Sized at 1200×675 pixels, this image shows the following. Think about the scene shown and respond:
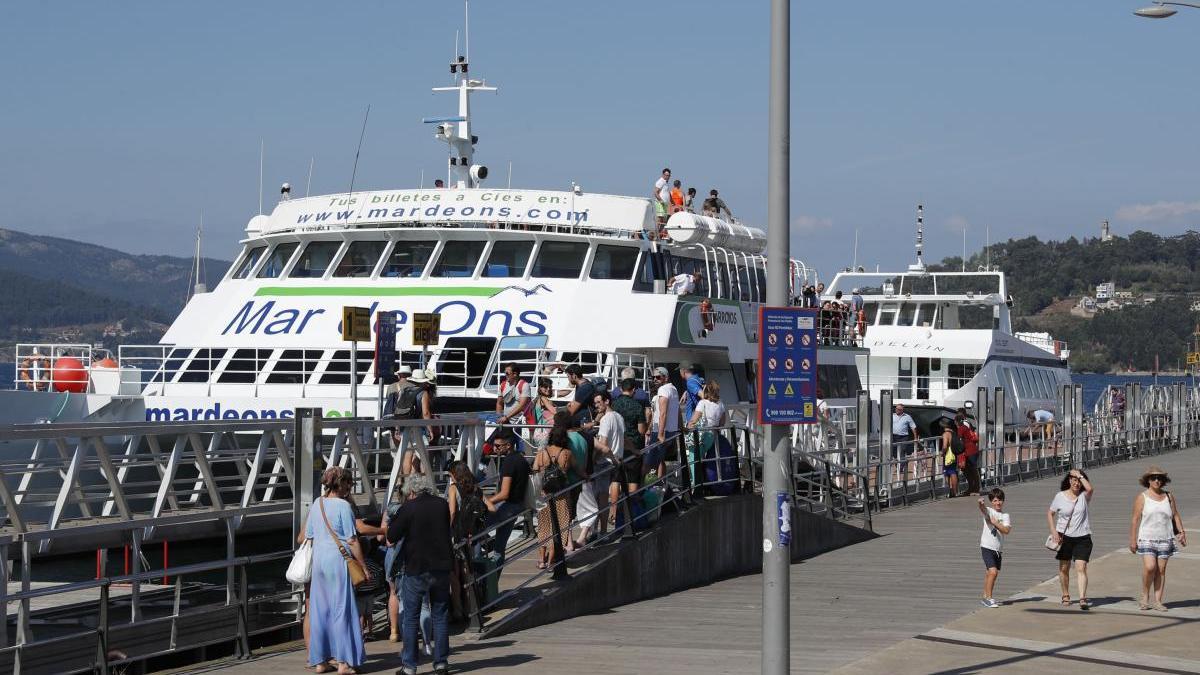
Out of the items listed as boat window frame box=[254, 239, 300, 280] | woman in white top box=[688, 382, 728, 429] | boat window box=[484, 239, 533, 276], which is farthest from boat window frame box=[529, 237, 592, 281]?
woman in white top box=[688, 382, 728, 429]

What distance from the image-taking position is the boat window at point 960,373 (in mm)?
45219

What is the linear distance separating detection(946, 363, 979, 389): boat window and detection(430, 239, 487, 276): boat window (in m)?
23.8

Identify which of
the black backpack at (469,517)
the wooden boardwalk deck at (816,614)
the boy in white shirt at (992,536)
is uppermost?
the black backpack at (469,517)

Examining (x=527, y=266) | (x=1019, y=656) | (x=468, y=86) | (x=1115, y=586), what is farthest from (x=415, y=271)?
(x=1019, y=656)

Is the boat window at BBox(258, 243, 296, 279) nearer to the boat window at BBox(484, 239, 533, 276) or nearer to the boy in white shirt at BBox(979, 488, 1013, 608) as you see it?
the boat window at BBox(484, 239, 533, 276)

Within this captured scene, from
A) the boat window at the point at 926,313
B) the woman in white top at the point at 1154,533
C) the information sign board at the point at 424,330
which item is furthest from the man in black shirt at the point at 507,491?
the boat window at the point at 926,313

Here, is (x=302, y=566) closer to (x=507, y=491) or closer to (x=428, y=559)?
(x=428, y=559)

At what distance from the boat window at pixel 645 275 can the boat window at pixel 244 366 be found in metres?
5.59

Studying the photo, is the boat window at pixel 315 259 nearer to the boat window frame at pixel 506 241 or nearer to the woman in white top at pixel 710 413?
the boat window frame at pixel 506 241

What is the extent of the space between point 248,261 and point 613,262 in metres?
6.51

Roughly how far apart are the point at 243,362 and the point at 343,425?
30.7 feet

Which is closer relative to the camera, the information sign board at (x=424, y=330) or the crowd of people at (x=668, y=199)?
the information sign board at (x=424, y=330)

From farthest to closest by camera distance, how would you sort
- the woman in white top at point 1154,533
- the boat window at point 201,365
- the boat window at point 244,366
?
the boat window at point 201,365 < the boat window at point 244,366 < the woman in white top at point 1154,533

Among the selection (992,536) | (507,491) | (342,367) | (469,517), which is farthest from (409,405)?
(342,367)
